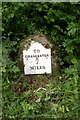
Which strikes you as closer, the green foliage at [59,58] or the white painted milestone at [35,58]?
the green foliage at [59,58]

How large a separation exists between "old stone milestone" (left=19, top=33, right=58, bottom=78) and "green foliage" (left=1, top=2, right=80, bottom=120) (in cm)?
10

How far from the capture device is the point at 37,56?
4.52 meters

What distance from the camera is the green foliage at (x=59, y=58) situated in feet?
13.0

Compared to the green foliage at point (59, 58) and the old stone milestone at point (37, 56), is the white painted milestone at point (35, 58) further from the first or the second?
the green foliage at point (59, 58)

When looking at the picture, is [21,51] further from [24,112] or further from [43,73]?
[24,112]

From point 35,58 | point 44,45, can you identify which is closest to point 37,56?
point 35,58

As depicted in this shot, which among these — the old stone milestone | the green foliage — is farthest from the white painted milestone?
the green foliage

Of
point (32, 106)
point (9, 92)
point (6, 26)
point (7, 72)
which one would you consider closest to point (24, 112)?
point (32, 106)

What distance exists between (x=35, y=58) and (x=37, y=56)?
4 cm

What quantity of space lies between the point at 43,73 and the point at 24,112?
31.2 inches

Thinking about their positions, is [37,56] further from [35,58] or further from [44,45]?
[44,45]

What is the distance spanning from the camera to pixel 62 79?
14.5 feet

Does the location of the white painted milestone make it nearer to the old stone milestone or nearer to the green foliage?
the old stone milestone

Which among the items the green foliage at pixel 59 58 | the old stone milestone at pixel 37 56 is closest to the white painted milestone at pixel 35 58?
the old stone milestone at pixel 37 56
